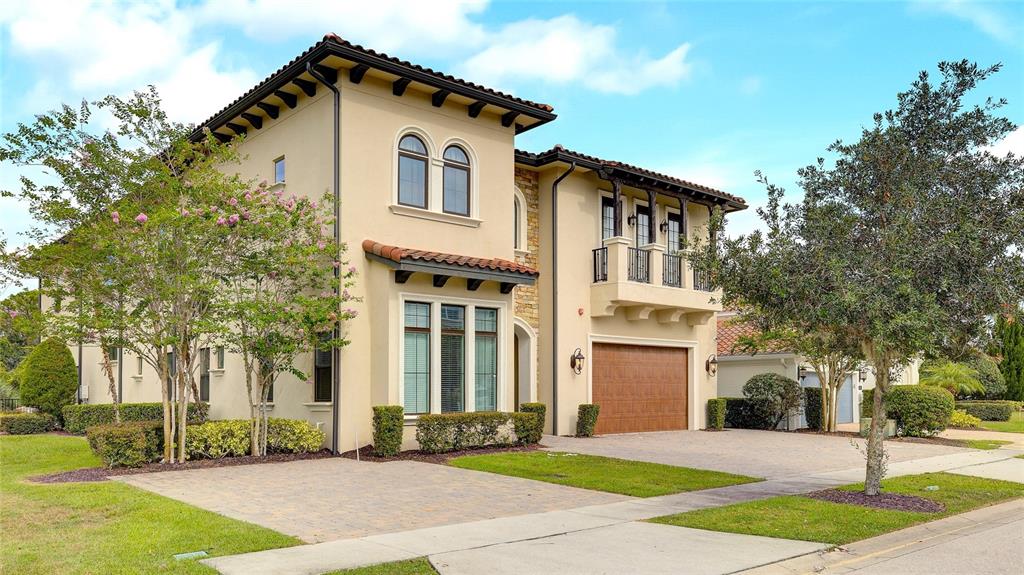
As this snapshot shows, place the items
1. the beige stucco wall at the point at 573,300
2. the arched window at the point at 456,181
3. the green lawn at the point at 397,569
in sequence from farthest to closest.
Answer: the beige stucco wall at the point at 573,300
the arched window at the point at 456,181
the green lawn at the point at 397,569

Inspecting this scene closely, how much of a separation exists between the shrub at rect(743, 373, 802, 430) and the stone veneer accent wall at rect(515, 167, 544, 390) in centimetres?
708

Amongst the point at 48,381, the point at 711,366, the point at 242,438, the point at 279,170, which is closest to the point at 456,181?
the point at 279,170

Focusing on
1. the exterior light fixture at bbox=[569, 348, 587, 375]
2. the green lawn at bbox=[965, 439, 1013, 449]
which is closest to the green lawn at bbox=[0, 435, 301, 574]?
the exterior light fixture at bbox=[569, 348, 587, 375]

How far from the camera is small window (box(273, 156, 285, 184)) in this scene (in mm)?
17109

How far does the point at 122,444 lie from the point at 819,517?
1029cm

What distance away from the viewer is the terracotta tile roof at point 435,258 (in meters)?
14.6

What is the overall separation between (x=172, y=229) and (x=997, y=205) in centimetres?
1184

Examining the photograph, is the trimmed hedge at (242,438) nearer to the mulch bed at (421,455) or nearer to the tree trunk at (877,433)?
the mulch bed at (421,455)

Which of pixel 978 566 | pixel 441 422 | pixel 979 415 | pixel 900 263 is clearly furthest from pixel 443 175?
pixel 979 415

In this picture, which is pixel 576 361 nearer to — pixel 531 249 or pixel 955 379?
pixel 531 249

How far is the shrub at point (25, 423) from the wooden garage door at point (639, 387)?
14.7 meters

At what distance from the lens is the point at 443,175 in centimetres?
1659

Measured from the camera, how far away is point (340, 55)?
14312mm

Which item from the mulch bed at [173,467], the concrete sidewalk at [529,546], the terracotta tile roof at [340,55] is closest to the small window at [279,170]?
the terracotta tile roof at [340,55]
